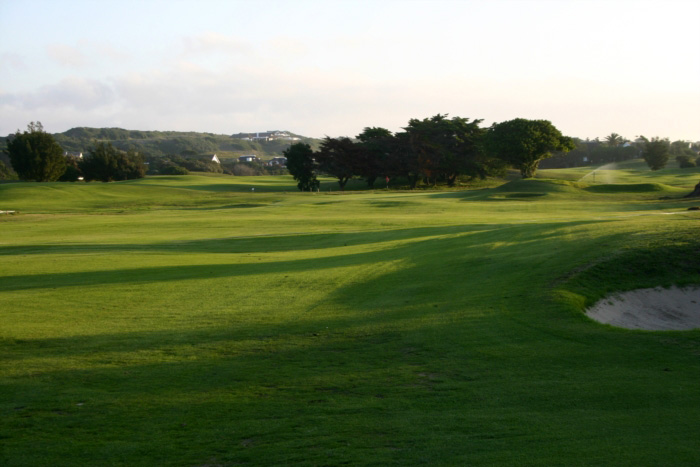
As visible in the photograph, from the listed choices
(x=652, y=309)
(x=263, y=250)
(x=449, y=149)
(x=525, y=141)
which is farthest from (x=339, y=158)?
(x=652, y=309)

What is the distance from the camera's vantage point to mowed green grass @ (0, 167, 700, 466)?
20.4ft

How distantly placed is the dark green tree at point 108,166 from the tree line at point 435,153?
34.0 meters

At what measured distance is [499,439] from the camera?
615 centimetres

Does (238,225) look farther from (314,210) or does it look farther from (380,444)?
(380,444)

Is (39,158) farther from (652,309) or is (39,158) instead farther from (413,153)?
(652,309)

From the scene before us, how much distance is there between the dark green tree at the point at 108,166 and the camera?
338ft

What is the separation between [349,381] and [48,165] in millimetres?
86371

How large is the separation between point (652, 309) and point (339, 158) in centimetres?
7351

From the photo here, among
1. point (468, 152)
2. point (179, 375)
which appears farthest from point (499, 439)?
point (468, 152)

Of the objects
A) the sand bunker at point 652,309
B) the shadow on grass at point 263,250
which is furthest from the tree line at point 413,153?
the sand bunker at point 652,309

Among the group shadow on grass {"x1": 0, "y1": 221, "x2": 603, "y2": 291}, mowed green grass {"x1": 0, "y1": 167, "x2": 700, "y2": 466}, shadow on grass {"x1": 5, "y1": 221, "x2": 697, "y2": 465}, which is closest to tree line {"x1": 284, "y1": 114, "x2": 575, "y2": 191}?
shadow on grass {"x1": 0, "y1": 221, "x2": 603, "y2": 291}

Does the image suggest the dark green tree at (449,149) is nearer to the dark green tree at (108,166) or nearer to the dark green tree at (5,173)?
the dark green tree at (108,166)

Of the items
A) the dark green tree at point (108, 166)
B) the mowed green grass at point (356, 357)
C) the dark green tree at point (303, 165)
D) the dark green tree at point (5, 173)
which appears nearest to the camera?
the mowed green grass at point (356, 357)

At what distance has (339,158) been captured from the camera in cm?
8519
